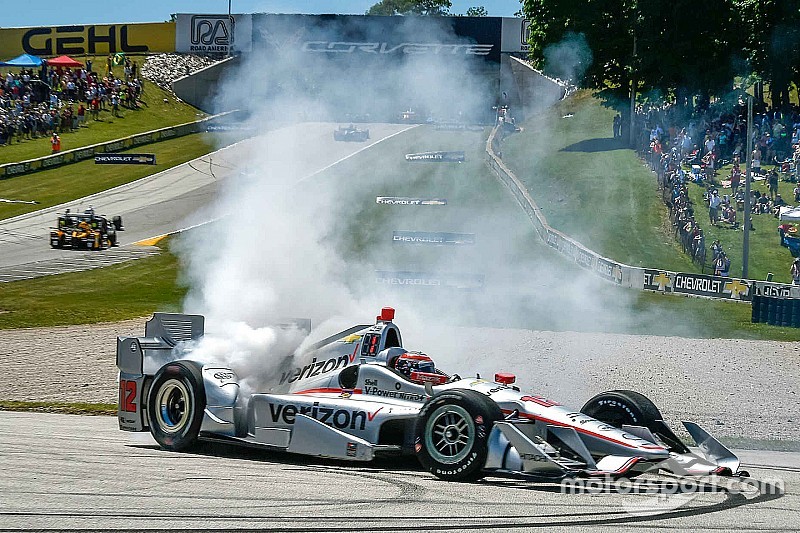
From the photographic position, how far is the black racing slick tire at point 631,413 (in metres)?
9.10

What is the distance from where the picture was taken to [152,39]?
6519 centimetres

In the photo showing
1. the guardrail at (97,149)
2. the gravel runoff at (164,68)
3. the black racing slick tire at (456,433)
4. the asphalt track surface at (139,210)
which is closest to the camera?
the black racing slick tire at (456,433)

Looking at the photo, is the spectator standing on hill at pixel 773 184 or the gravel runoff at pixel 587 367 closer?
the gravel runoff at pixel 587 367

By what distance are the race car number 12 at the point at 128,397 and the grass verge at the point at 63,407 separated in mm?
2928

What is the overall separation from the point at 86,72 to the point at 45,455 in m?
52.3

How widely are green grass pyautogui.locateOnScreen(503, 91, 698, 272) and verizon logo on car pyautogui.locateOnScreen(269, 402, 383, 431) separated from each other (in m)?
21.9

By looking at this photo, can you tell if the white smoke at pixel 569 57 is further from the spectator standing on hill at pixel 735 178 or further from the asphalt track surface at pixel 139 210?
the spectator standing on hill at pixel 735 178

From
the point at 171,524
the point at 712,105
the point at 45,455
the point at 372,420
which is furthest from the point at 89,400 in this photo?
the point at 712,105

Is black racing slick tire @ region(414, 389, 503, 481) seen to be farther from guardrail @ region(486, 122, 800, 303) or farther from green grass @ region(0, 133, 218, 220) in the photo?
green grass @ region(0, 133, 218, 220)

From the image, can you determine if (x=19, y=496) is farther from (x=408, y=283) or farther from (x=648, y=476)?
(x=408, y=283)

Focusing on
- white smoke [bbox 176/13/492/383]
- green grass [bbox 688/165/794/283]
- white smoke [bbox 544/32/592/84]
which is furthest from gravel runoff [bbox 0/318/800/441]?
white smoke [bbox 544/32/592/84]

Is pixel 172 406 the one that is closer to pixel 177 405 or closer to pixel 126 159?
pixel 177 405

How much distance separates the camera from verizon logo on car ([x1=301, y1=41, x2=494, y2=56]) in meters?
17.3

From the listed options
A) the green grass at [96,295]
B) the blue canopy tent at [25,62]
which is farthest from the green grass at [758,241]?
the blue canopy tent at [25,62]
